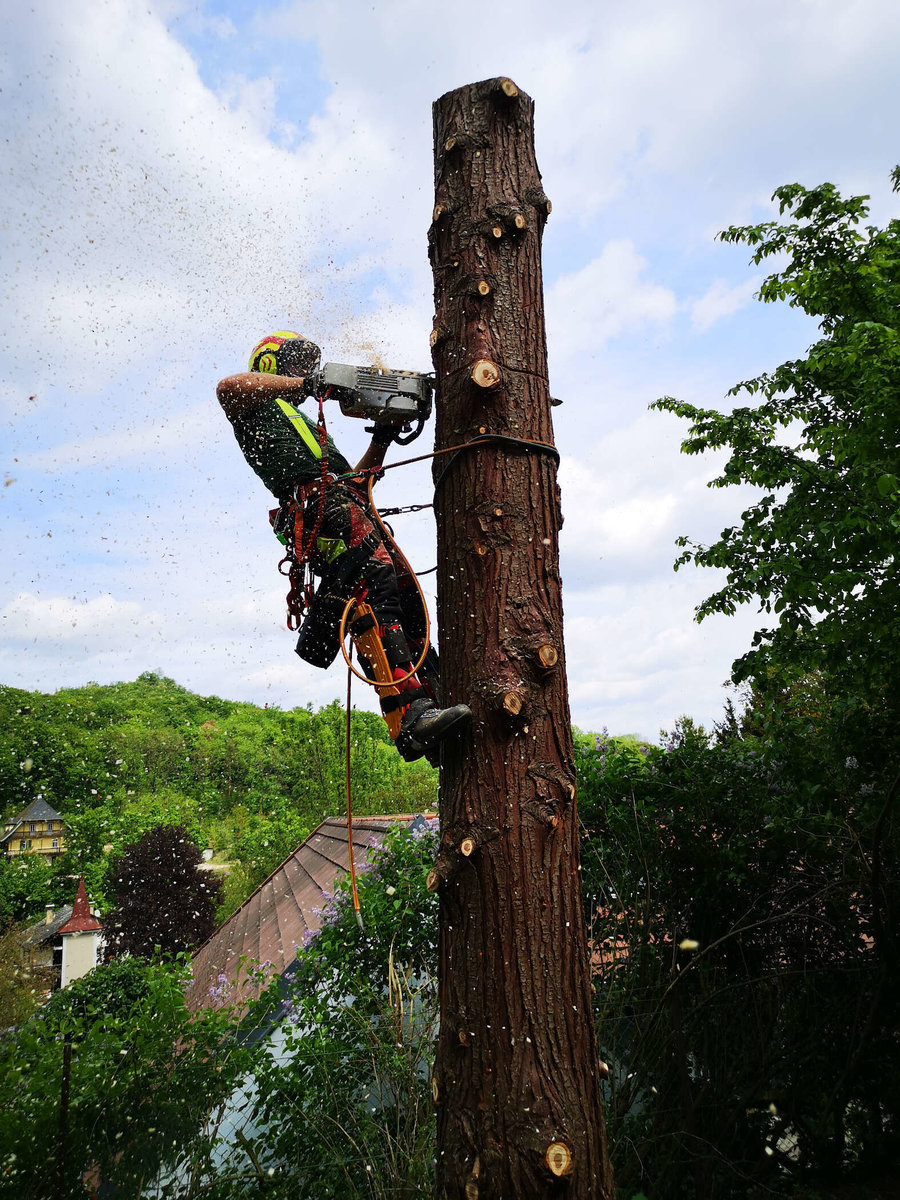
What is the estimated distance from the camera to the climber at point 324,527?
2770 millimetres

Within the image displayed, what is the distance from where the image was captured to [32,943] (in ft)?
75.5

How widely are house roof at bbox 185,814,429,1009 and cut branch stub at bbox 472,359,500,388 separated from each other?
319 cm

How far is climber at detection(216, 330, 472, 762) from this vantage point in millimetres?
2770

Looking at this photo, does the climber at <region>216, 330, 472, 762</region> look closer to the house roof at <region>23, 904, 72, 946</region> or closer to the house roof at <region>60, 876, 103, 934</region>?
the house roof at <region>60, 876, 103, 934</region>

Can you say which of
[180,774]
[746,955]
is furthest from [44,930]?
[746,955]

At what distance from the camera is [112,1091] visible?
2.68 meters

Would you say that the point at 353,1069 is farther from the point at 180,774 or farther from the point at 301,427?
the point at 180,774

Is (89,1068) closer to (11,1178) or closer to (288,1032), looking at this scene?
(11,1178)

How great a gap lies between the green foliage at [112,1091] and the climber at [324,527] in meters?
1.69

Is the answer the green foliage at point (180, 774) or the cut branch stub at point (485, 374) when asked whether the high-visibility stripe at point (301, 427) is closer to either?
the cut branch stub at point (485, 374)

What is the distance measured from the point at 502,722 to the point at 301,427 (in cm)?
168

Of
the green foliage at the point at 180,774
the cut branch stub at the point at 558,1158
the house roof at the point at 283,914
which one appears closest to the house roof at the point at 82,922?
the green foliage at the point at 180,774

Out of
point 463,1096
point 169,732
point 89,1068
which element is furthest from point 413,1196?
point 169,732

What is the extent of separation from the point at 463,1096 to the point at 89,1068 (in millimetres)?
1863
